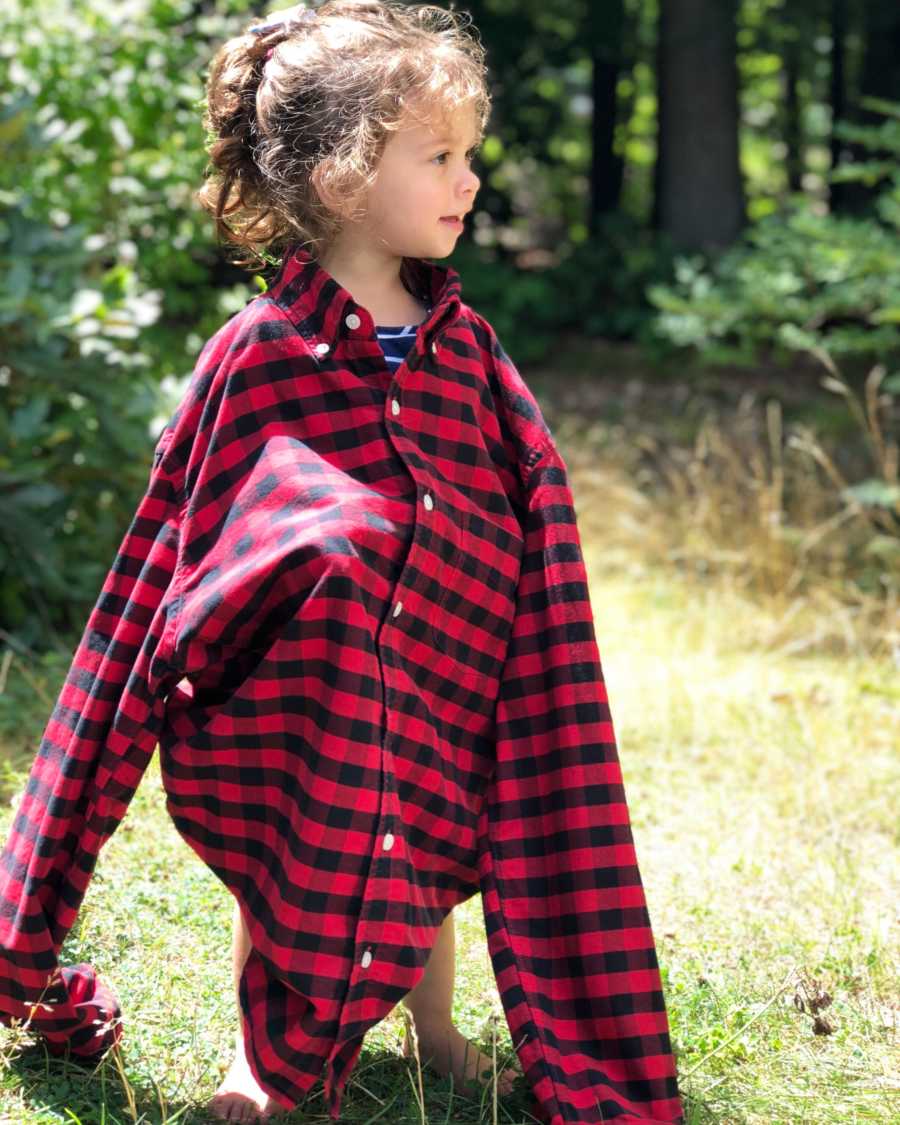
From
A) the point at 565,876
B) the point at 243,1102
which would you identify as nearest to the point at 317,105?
the point at 565,876

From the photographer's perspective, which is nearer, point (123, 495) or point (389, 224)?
point (389, 224)

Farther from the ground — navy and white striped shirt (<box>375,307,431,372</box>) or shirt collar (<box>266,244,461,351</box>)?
shirt collar (<box>266,244,461,351</box>)

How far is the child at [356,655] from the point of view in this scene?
1.98 meters

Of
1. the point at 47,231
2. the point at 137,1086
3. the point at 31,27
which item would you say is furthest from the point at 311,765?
the point at 31,27

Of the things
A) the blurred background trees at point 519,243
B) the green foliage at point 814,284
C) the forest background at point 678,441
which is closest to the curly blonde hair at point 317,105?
the blurred background trees at point 519,243

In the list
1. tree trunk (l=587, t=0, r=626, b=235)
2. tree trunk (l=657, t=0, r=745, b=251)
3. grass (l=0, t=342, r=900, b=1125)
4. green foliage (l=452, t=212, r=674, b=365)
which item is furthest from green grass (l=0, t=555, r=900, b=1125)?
tree trunk (l=587, t=0, r=626, b=235)

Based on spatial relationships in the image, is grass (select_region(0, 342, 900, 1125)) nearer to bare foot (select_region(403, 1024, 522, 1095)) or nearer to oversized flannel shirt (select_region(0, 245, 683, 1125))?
bare foot (select_region(403, 1024, 522, 1095))

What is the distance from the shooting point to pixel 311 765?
198 centimetres

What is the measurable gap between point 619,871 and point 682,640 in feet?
9.61

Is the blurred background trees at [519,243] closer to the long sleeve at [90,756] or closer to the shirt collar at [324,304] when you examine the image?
the shirt collar at [324,304]

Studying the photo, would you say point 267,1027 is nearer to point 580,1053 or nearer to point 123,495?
point 580,1053

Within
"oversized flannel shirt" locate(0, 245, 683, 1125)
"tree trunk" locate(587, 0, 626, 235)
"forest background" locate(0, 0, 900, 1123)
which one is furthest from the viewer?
"tree trunk" locate(587, 0, 626, 235)

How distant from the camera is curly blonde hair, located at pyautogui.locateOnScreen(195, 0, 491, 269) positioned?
6.73ft

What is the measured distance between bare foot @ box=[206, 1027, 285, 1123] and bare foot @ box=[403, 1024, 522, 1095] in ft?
0.93
